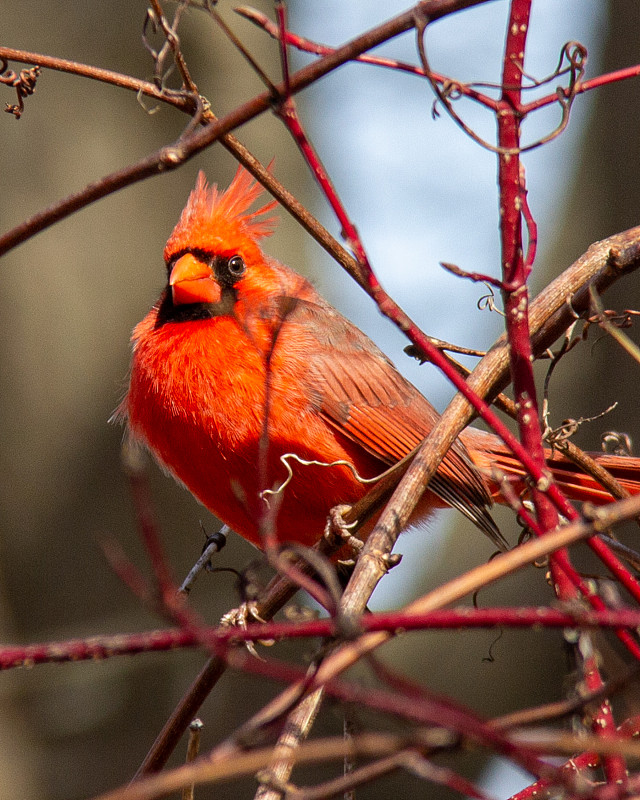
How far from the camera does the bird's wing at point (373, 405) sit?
274 centimetres

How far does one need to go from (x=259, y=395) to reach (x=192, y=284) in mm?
463

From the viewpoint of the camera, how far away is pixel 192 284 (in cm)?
285

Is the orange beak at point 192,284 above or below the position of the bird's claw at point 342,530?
above

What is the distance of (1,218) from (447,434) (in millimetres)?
3951

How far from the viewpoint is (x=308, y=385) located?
2.74 metres

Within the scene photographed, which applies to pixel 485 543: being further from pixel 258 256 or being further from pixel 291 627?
pixel 291 627

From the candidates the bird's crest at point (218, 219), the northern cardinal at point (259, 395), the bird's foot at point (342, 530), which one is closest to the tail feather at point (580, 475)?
the northern cardinal at point (259, 395)

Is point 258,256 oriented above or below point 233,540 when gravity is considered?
above

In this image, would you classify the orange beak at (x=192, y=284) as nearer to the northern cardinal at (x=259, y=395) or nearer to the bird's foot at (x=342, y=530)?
the northern cardinal at (x=259, y=395)

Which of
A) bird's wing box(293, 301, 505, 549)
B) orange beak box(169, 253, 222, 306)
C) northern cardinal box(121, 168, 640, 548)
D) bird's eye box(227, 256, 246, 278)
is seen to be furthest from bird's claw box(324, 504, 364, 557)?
bird's eye box(227, 256, 246, 278)

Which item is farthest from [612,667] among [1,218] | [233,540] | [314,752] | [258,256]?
[1,218]

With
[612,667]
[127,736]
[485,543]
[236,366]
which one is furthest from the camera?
[485,543]

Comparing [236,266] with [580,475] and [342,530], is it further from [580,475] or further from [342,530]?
[342,530]

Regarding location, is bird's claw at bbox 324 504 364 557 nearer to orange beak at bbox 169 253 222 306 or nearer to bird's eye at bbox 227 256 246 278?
orange beak at bbox 169 253 222 306
